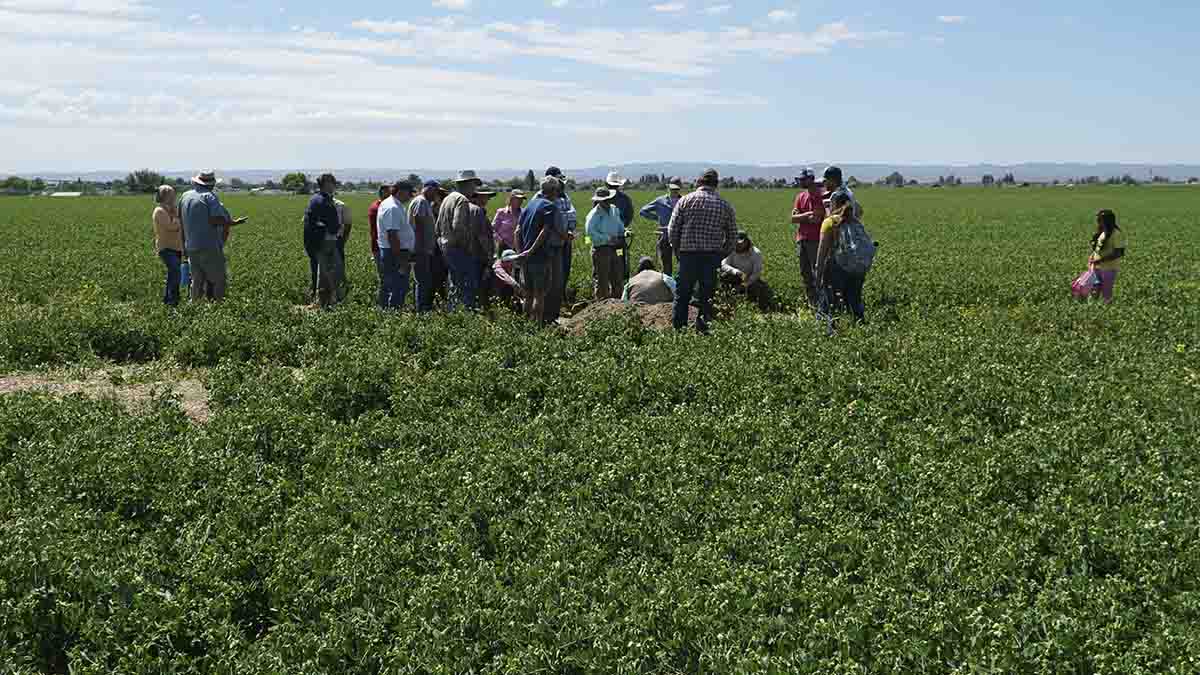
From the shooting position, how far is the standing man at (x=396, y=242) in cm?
1305

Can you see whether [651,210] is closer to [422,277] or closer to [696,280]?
[696,280]

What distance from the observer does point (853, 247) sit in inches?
461

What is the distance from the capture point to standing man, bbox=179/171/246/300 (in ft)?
43.5

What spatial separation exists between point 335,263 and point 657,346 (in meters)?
5.57

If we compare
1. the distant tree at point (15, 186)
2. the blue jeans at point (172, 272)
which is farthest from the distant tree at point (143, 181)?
the blue jeans at point (172, 272)

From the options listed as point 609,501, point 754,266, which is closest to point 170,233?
point 754,266

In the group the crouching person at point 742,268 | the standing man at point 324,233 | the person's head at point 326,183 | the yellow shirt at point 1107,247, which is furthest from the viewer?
the crouching person at point 742,268

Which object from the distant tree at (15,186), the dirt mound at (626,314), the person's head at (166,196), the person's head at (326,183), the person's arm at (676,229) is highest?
the distant tree at (15,186)

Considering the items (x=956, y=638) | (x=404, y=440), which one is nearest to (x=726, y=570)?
(x=956, y=638)

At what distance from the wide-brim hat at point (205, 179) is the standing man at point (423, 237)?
7.92 ft

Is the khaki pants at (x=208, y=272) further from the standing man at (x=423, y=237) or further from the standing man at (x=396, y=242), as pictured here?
the standing man at (x=423, y=237)

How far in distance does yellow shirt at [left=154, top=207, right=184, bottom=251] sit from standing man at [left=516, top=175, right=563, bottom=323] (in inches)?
186

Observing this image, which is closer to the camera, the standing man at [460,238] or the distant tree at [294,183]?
the standing man at [460,238]

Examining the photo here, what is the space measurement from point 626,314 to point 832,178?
2.92 metres
